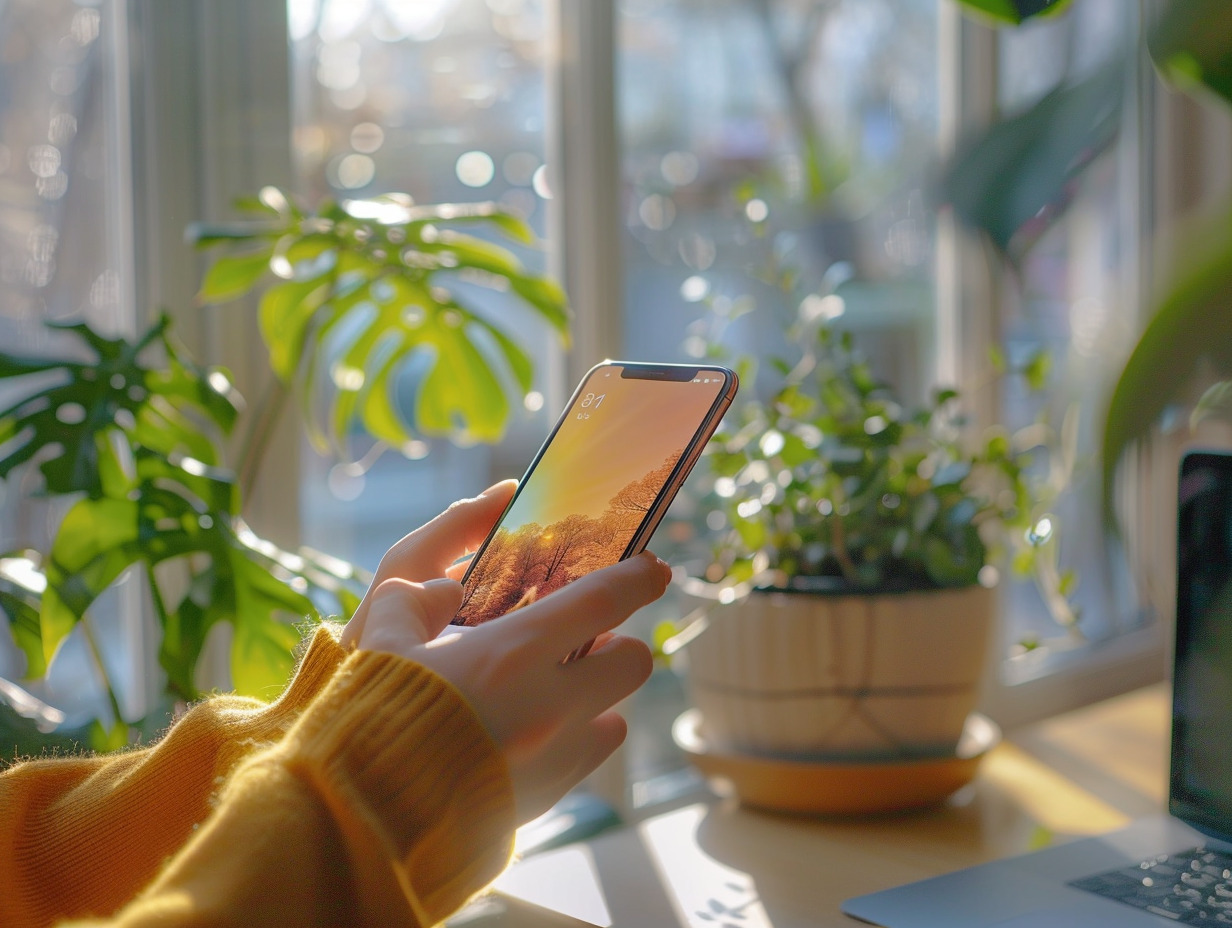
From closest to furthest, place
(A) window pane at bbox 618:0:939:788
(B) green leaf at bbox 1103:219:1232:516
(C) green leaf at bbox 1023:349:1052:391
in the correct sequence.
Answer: (B) green leaf at bbox 1103:219:1232:516 < (C) green leaf at bbox 1023:349:1052:391 < (A) window pane at bbox 618:0:939:788

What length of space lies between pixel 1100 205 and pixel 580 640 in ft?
5.39

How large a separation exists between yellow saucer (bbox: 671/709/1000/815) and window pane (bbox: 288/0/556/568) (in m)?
0.37

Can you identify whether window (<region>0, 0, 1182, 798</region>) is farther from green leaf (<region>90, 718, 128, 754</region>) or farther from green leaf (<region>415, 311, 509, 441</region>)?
green leaf (<region>90, 718, 128, 754</region>)

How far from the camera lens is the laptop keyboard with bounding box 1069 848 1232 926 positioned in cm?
67

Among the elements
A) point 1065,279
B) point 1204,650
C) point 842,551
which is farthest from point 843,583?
point 1065,279

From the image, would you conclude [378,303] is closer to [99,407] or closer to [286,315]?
[286,315]

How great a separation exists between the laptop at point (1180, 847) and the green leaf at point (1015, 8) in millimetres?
375

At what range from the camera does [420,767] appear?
0.42m

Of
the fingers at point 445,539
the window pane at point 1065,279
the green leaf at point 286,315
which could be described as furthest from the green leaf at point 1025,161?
the window pane at point 1065,279

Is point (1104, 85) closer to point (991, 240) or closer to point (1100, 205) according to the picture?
point (991, 240)

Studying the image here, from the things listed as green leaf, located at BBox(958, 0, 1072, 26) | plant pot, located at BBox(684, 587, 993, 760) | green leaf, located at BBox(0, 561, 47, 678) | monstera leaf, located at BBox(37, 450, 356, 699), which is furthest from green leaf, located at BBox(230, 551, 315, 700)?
green leaf, located at BBox(958, 0, 1072, 26)

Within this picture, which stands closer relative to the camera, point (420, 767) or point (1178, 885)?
point (420, 767)

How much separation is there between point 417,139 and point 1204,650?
0.78 m

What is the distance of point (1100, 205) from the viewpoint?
1824mm
